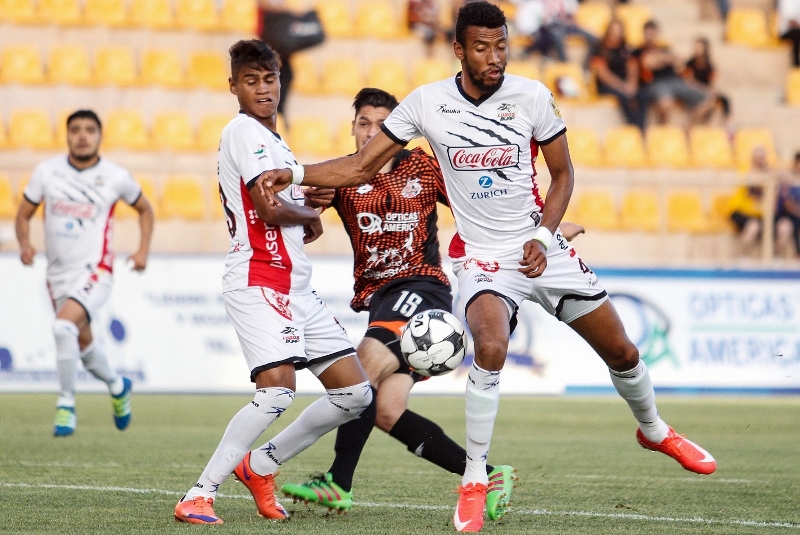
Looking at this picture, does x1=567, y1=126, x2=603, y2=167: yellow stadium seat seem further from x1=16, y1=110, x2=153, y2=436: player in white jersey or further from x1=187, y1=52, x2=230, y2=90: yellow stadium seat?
x1=16, y1=110, x2=153, y2=436: player in white jersey

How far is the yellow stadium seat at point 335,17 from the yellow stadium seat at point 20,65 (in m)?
4.48

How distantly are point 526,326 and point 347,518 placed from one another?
8.53 meters

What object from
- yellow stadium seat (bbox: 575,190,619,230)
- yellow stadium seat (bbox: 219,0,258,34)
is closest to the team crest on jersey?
yellow stadium seat (bbox: 575,190,619,230)

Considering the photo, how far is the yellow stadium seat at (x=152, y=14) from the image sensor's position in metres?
18.6

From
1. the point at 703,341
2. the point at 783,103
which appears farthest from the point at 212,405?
the point at 783,103

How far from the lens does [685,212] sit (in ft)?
52.3

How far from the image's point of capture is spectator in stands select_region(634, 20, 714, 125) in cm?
1833

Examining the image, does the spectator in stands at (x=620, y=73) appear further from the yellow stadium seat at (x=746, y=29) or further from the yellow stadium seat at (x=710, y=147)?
the yellow stadium seat at (x=746, y=29)

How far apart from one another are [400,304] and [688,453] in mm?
1709

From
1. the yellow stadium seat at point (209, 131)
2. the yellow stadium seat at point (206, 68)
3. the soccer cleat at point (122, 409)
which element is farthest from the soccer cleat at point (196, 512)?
the yellow stadium seat at point (206, 68)

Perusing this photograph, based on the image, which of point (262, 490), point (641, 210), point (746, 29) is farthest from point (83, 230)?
point (746, 29)

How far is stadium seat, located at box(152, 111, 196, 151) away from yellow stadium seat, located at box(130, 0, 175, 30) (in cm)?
230

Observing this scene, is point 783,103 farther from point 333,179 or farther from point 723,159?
point 333,179

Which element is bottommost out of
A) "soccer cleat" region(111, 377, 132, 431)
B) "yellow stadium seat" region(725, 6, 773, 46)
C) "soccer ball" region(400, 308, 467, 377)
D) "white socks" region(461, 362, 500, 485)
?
"soccer cleat" region(111, 377, 132, 431)
